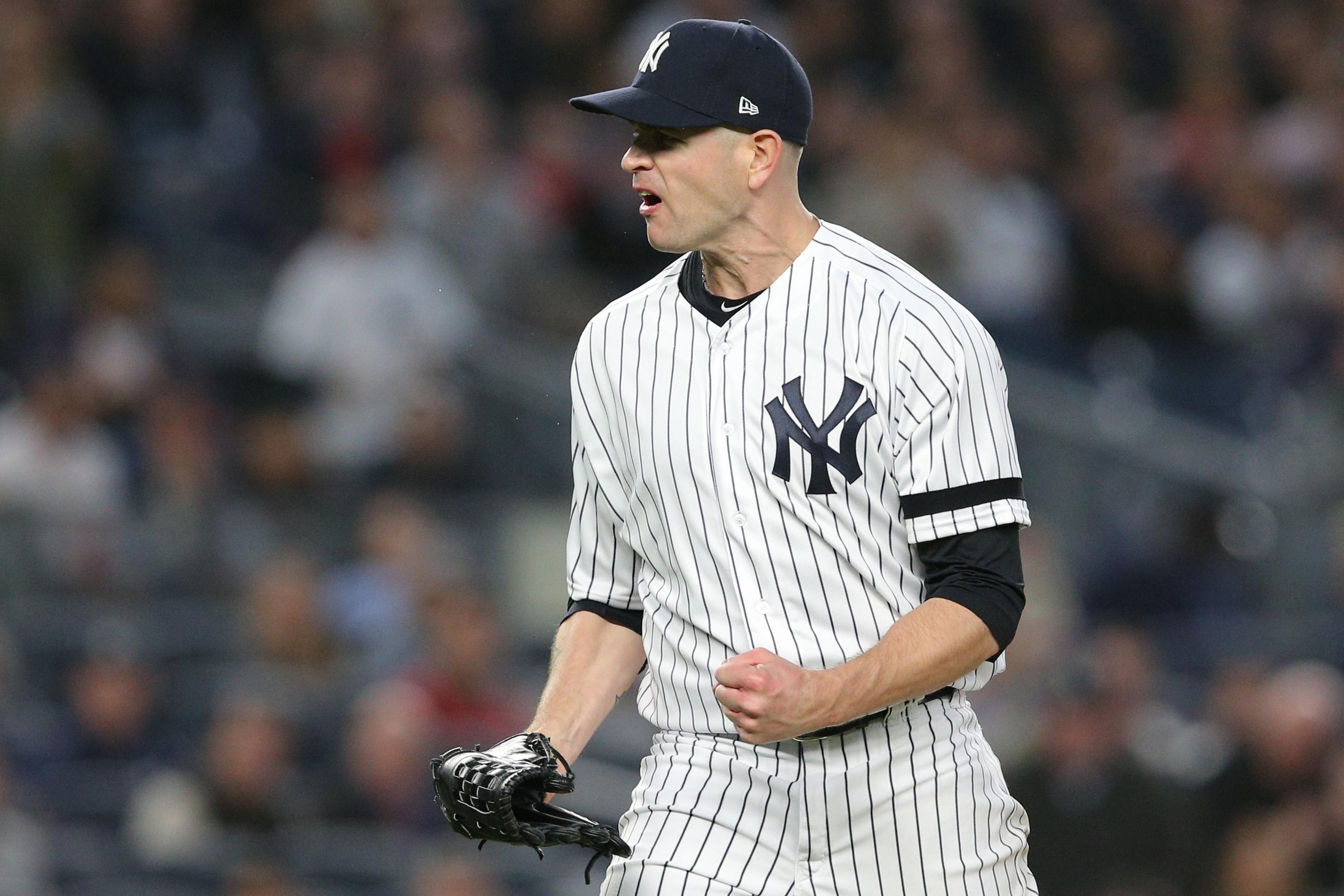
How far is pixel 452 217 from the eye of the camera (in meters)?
7.92

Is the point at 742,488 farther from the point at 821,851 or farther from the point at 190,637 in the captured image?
the point at 190,637

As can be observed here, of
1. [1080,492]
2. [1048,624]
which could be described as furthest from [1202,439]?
[1048,624]

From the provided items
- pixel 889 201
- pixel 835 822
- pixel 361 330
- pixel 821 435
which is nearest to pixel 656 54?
pixel 821 435

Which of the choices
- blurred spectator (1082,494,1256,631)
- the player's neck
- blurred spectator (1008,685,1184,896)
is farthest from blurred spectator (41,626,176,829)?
the player's neck

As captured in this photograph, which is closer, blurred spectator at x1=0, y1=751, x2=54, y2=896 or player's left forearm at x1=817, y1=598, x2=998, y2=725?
player's left forearm at x1=817, y1=598, x2=998, y2=725

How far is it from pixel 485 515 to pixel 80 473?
61.3 inches

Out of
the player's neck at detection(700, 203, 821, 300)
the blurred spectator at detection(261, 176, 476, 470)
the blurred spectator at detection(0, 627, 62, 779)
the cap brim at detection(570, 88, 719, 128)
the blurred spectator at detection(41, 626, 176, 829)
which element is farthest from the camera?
the blurred spectator at detection(261, 176, 476, 470)

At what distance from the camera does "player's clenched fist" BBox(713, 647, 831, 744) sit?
2449 millimetres

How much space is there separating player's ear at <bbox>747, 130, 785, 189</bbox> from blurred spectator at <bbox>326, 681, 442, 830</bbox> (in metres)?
3.68

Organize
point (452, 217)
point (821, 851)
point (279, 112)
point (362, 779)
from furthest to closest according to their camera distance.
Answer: point (279, 112)
point (452, 217)
point (362, 779)
point (821, 851)

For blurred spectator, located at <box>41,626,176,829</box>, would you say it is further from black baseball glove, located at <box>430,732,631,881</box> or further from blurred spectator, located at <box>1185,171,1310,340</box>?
blurred spectator, located at <box>1185,171,1310,340</box>

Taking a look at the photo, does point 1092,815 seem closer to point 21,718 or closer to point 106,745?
point 106,745

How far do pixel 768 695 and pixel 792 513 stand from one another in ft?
1.21

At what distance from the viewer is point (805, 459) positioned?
2729 millimetres
